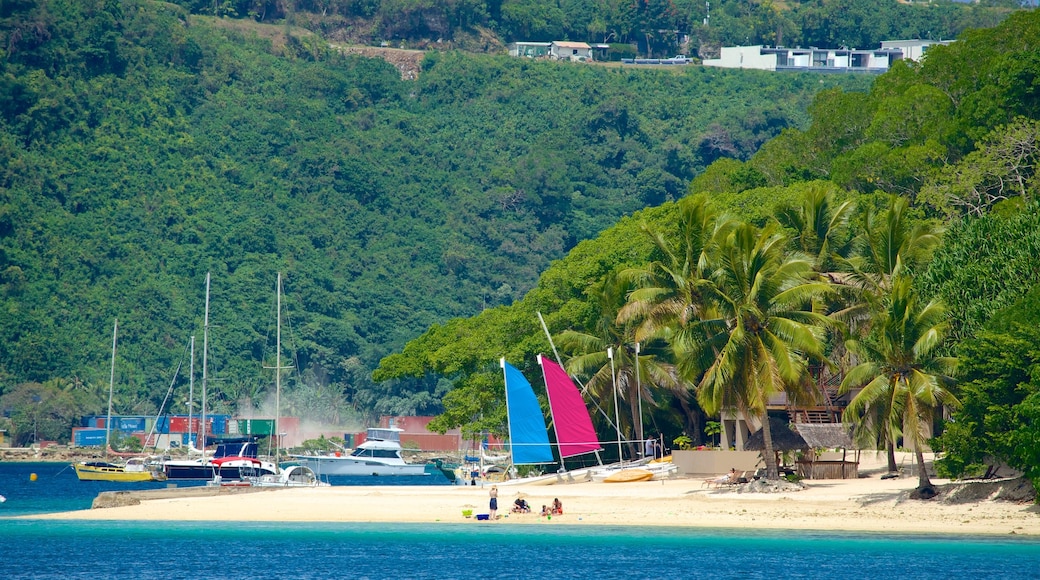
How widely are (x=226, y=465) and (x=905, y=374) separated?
43931mm

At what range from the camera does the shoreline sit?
39.3 meters

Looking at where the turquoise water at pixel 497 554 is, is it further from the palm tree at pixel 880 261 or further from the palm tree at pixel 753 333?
the palm tree at pixel 880 261

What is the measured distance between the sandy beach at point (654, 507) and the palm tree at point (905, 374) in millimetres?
2001

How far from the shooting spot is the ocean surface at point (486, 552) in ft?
114

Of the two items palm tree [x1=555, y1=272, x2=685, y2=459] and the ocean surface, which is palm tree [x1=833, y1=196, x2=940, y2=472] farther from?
the ocean surface

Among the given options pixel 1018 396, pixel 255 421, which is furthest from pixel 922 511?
pixel 255 421

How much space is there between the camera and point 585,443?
175ft

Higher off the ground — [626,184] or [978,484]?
[626,184]

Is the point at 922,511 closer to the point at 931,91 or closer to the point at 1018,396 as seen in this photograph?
the point at 1018,396

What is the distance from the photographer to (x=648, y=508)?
1756 inches

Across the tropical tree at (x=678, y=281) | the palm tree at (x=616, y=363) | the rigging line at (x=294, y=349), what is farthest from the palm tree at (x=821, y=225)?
the rigging line at (x=294, y=349)

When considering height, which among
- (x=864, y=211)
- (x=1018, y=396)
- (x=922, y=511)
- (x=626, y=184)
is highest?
(x=626, y=184)

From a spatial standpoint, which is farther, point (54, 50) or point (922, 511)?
point (54, 50)

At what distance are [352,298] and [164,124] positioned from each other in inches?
1516
